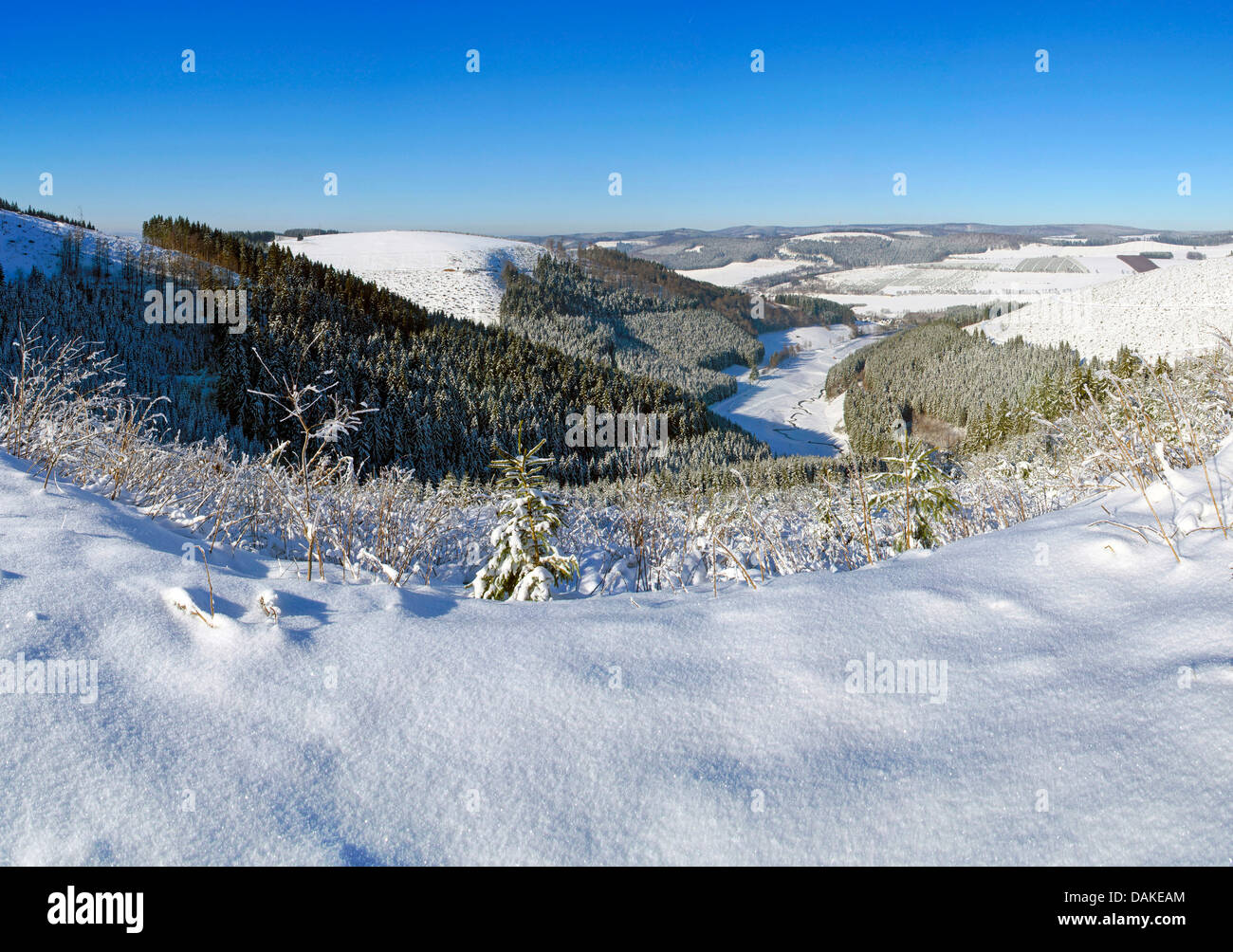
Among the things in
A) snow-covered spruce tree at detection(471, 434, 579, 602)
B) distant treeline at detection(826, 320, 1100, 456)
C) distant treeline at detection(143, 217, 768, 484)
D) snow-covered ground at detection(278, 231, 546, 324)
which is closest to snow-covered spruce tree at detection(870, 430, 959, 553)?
snow-covered spruce tree at detection(471, 434, 579, 602)

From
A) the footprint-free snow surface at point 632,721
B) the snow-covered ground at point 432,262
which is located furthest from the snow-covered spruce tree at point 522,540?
the snow-covered ground at point 432,262

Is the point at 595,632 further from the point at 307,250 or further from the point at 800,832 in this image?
the point at 307,250

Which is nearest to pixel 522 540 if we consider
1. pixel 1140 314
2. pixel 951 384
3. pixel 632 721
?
pixel 632 721

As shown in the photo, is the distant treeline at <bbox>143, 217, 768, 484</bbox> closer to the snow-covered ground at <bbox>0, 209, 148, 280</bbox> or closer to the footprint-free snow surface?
the snow-covered ground at <bbox>0, 209, 148, 280</bbox>

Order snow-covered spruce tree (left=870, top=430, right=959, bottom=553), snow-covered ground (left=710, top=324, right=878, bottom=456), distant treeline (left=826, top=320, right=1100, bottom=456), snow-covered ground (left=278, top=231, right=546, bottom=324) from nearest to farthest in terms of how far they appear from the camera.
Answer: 1. snow-covered spruce tree (left=870, top=430, right=959, bottom=553)
2. distant treeline (left=826, top=320, right=1100, bottom=456)
3. snow-covered ground (left=710, top=324, right=878, bottom=456)
4. snow-covered ground (left=278, top=231, right=546, bottom=324)

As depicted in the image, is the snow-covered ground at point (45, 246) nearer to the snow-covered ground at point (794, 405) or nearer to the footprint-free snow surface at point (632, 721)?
the footprint-free snow surface at point (632, 721)
